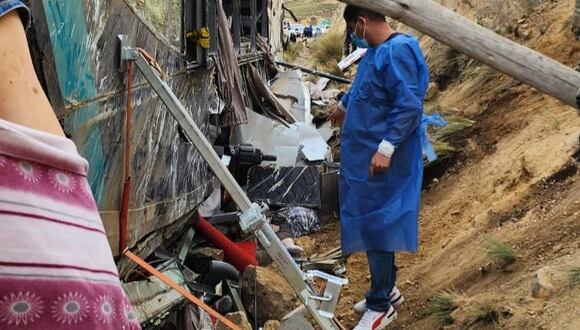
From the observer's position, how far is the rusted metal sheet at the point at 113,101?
2.81 meters

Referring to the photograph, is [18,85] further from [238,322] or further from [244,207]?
[238,322]

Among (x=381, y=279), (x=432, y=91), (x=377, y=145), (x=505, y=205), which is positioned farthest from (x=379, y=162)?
(x=432, y=91)

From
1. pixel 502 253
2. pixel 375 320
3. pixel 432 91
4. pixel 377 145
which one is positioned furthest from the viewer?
pixel 432 91

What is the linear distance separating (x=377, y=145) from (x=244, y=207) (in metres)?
1.15

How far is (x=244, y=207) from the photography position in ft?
11.5

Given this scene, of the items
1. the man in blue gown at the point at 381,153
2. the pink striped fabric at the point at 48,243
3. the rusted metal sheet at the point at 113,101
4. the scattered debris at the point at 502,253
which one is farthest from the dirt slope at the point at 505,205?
the pink striped fabric at the point at 48,243

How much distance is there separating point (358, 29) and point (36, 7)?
2.32 m

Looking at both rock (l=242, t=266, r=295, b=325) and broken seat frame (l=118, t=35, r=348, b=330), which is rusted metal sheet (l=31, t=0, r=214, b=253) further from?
rock (l=242, t=266, r=295, b=325)

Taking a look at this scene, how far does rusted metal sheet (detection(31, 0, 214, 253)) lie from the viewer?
9.21ft

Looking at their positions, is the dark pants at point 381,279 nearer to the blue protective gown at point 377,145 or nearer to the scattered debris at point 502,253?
the blue protective gown at point 377,145

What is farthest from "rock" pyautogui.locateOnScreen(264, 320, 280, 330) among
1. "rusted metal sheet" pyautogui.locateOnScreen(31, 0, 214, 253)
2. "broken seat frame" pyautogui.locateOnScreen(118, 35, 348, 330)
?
"broken seat frame" pyautogui.locateOnScreen(118, 35, 348, 330)

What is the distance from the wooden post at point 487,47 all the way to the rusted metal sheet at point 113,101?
132 centimetres

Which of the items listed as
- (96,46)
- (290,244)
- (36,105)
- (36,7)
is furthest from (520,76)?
(290,244)

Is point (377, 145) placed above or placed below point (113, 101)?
below
